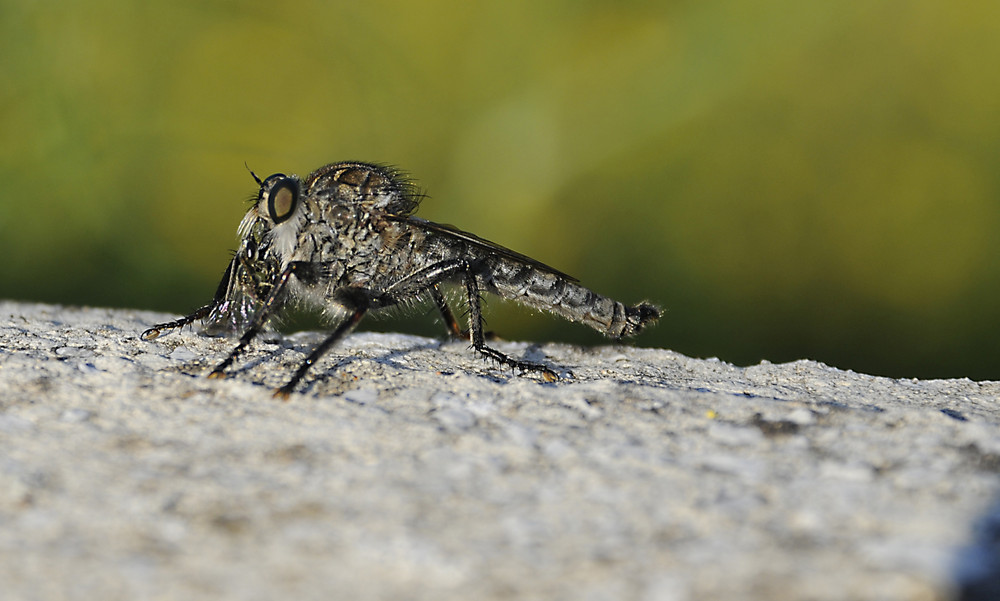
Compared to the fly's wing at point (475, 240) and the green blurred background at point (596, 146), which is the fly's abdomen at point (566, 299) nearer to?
the fly's wing at point (475, 240)

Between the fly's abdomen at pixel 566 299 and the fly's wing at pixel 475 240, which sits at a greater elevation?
the fly's wing at pixel 475 240

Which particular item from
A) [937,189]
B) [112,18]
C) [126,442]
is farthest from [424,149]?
[126,442]

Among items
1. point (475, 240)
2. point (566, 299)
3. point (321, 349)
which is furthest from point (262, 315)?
point (566, 299)

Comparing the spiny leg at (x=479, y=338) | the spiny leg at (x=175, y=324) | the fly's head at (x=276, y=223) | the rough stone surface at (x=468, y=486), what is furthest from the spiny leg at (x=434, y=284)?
the spiny leg at (x=175, y=324)

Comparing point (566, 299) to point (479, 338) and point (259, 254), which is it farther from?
point (259, 254)

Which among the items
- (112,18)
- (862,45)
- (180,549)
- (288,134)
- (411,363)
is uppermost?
(862,45)

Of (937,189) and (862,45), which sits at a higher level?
(862,45)

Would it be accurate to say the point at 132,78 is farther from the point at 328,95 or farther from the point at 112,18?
the point at 328,95
